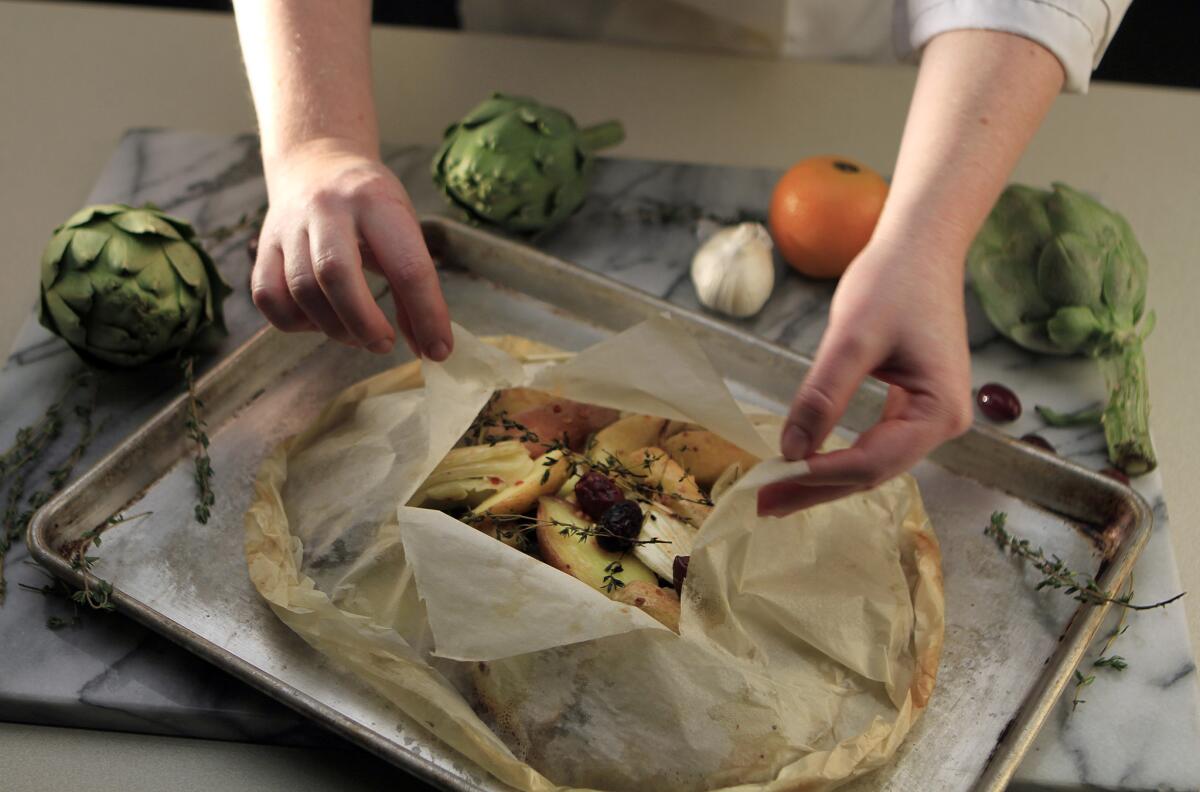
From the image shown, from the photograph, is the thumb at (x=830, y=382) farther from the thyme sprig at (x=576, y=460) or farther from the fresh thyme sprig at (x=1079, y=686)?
the fresh thyme sprig at (x=1079, y=686)

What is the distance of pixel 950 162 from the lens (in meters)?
0.76

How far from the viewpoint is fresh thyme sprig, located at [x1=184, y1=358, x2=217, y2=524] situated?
0.90 m

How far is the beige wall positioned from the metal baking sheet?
0.36 metres

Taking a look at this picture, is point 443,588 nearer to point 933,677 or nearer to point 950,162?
point 933,677

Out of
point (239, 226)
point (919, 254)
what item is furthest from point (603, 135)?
point (919, 254)

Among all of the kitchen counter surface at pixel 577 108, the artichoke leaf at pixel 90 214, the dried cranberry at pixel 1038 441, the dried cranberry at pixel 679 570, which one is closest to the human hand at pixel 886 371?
the dried cranberry at pixel 679 570

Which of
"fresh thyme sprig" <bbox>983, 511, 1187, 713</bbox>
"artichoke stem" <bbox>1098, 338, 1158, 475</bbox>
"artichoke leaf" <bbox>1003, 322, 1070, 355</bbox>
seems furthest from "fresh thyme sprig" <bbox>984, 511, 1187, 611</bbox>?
"artichoke leaf" <bbox>1003, 322, 1070, 355</bbox>

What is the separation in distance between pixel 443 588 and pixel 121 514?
0.32 meters

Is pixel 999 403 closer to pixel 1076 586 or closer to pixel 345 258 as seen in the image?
pixel 1076 586

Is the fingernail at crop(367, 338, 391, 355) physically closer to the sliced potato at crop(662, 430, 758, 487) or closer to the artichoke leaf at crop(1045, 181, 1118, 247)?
the sliced potato at crop(662, 430, 758, 487)

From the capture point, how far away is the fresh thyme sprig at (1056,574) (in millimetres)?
824

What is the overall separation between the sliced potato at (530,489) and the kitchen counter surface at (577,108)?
1.99 ft

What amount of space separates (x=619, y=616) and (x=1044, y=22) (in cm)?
53

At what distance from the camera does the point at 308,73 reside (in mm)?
870
